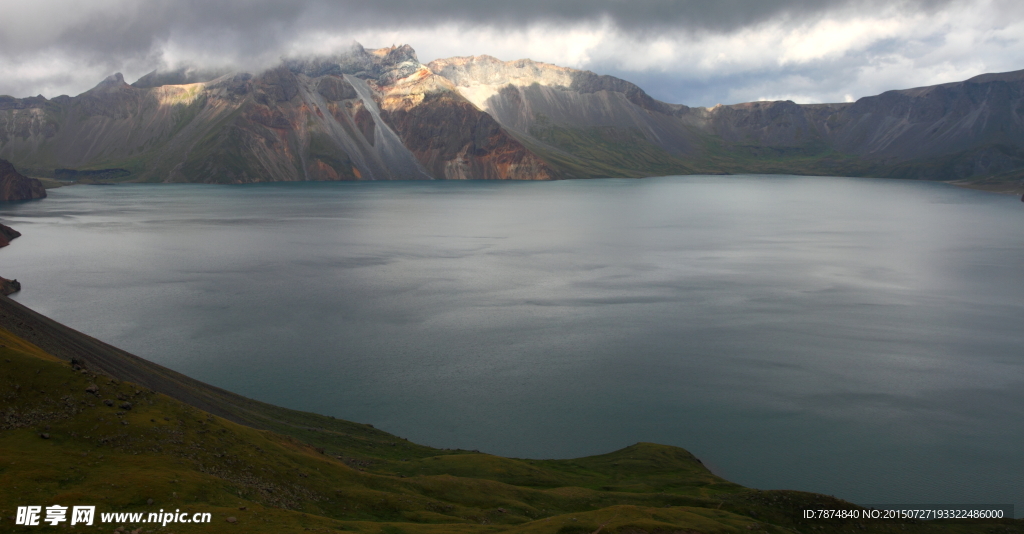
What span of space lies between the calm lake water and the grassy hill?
4676 mm

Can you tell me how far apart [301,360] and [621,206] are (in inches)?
4324

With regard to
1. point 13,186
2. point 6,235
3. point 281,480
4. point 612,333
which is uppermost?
point 13,186

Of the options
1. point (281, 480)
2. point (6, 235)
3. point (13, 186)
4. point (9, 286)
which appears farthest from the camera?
point (13, 186)

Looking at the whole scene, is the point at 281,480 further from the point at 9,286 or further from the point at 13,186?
the point at 13,186

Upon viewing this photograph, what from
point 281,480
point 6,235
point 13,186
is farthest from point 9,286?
point 13,186

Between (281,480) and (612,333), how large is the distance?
98.0 feet

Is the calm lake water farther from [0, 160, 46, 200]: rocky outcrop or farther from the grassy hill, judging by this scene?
[0, 160, 46, 200]: rocky outcrop

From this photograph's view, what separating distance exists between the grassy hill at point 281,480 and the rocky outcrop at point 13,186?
526 feet

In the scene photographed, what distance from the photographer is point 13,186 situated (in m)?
151

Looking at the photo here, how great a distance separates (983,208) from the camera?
134 m

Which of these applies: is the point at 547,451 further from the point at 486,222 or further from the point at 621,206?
the point at 621,206

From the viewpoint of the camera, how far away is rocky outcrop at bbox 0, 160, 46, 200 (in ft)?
489

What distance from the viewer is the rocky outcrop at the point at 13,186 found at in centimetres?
14912

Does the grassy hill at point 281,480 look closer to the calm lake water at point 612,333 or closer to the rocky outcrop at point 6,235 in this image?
the calm lake water at point 612,333
